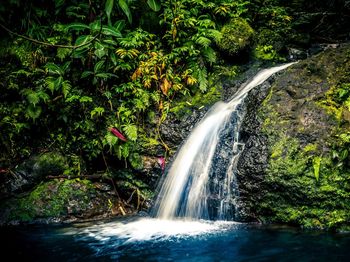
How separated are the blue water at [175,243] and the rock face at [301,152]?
0.29 meters

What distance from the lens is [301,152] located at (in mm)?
4484

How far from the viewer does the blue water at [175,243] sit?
11.9ft

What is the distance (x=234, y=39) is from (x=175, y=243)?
499cm

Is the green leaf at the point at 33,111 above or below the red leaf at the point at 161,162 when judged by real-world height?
above

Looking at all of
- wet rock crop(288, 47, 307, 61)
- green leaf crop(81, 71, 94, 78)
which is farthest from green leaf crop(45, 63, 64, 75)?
wet rock crop(288, 47, 307, 61)

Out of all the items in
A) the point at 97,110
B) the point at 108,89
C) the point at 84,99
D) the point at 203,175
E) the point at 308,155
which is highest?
the point at 108,89

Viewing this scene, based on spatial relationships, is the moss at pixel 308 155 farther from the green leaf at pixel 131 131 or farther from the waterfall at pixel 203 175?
the green leaf at pixel 131 131

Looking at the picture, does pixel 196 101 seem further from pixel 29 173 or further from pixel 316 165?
pixel 29 173

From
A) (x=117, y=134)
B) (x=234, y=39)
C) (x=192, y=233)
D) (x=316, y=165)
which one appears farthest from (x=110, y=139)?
(x=234, y=39)

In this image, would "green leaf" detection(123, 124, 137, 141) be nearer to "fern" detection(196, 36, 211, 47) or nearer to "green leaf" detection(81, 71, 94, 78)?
"green leaf" detection(81, 71, 94, 78)

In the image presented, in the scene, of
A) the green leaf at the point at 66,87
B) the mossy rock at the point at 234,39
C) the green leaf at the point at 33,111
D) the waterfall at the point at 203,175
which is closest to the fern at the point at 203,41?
the mossy rock at the point at 234,39

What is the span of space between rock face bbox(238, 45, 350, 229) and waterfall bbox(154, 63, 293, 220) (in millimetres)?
235

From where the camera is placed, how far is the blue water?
3.62 meters

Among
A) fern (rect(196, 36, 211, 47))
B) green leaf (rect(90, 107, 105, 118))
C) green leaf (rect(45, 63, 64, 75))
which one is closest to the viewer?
green leaf (rect(45, 63, 64, 75))
